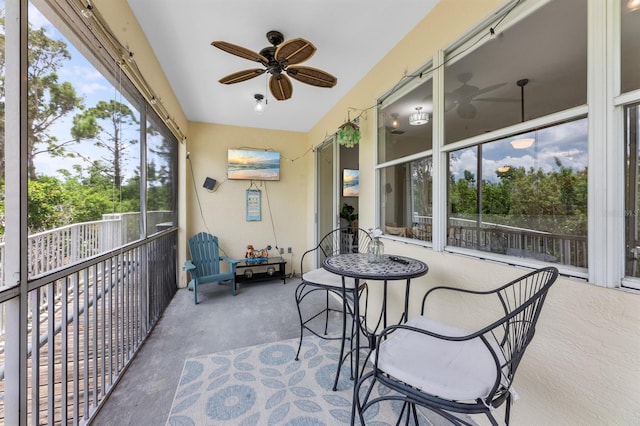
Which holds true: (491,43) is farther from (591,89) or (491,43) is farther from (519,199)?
(519,199)

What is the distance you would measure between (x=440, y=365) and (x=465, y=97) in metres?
1.68

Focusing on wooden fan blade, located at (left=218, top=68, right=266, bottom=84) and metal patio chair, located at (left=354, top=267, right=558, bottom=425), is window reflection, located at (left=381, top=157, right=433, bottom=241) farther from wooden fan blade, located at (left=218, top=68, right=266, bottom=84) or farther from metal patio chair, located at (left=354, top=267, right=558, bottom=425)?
wooden fan blade, located at (left=218, top=68, right=266, bottom=84)

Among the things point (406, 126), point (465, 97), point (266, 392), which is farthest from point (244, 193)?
point (465, 97)

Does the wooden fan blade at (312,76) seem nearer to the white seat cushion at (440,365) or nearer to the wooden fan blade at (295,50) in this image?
the wooden fan blade at (295,50)

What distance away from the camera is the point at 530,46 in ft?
4.66

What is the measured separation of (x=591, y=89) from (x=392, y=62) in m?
1.57

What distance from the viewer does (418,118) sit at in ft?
6.85

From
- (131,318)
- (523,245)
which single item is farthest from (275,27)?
(131,318)

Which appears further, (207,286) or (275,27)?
(207,286)

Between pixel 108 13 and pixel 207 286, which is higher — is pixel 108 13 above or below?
above

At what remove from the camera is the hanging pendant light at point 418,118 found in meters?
1.99

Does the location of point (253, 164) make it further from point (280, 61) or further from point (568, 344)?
point (568, 344)

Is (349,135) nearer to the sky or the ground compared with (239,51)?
nearer to the ground

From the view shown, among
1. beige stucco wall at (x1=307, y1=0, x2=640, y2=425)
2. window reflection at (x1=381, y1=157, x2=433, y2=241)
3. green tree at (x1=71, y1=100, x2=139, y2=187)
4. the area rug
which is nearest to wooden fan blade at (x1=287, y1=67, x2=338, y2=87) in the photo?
beige stucco wall at (x1=307, y1=0, x2=640, y2=425)
